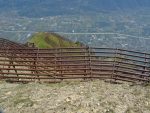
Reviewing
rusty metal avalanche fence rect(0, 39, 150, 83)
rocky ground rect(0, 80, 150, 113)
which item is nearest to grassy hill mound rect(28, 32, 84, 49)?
rusty metal avalanche fence rect(0, 39, 150, 83)

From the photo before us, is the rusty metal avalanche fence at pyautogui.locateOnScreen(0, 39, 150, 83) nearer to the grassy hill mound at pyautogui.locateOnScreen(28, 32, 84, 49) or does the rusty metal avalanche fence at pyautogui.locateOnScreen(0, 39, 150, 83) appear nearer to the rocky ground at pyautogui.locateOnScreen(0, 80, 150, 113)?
the rocky ground at pyautogui.locateOnScreen(0, 80, 150, 113)

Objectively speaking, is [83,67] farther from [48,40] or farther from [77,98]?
[48,40]

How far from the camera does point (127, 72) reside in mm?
34781

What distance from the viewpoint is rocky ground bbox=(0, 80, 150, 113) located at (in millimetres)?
27750

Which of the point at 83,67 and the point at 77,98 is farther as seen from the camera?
the point at 83,67

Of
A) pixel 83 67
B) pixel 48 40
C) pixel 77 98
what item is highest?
pixel 83 67

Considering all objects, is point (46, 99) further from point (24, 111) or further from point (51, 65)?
point (51, 65)

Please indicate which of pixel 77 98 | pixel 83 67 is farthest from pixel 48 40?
pixel 77 98

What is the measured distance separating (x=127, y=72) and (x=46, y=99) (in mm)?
7594

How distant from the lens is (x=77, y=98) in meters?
28.8

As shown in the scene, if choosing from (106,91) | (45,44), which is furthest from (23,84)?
(45,44)

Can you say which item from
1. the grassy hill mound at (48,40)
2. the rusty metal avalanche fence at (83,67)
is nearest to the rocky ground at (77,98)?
the rusty metal avalanche fence at (83,67)

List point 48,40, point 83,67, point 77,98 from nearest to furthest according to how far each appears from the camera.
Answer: point 77,98, point 83,67, point 48,40

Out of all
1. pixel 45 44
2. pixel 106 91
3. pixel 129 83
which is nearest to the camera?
pixel 106 91
